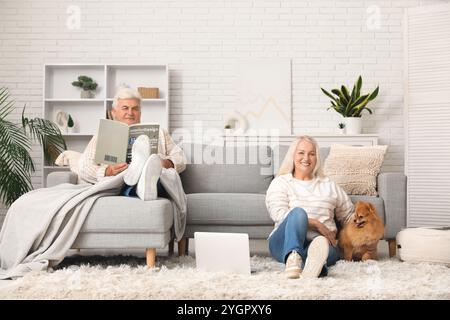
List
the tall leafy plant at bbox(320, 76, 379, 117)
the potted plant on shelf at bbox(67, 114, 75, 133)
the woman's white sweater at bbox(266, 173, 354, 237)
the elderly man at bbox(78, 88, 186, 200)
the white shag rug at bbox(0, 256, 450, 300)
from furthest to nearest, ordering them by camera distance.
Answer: the potted plant on shelf at bbox(67, 114, 75, 133) → the tall leafy plant at bbox(320, 76, 379, 117) → the woman's white sweater at bbox(266, 173, 354, 237) → the elderly man at bbox(78, 88, 186, 200) → the white shag rug at bbox(0, 256, 450, 300)

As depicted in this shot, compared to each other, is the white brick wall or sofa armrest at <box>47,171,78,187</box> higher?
the white brick wall

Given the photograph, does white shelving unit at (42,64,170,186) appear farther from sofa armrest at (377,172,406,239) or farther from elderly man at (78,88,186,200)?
sofa armrest at (377,172,406,239)

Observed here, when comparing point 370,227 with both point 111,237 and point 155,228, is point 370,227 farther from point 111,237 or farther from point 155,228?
point 111,237

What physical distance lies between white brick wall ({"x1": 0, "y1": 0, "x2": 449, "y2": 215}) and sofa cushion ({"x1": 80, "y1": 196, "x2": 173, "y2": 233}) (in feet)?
9.32

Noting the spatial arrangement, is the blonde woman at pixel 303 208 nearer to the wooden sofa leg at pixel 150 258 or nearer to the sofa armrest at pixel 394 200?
the sofa armrest at pixel 394 200

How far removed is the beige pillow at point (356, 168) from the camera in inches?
156

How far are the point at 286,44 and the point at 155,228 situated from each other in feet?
11.0

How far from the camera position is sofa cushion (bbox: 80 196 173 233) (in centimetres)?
304

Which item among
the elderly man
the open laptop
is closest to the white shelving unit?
the elderly man

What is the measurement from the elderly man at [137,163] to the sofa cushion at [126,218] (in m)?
0.08

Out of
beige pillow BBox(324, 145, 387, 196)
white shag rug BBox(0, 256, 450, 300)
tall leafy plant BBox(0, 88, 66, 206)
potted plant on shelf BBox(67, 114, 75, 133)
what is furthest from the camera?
potted plant on shelf BBox(67, 114, 75, 133)

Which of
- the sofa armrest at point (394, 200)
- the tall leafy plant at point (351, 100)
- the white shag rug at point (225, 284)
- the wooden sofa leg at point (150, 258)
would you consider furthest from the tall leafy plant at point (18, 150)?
the sofa armrest at point (394, 200)

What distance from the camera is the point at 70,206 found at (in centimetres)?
300

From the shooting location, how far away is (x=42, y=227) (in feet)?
9.77
